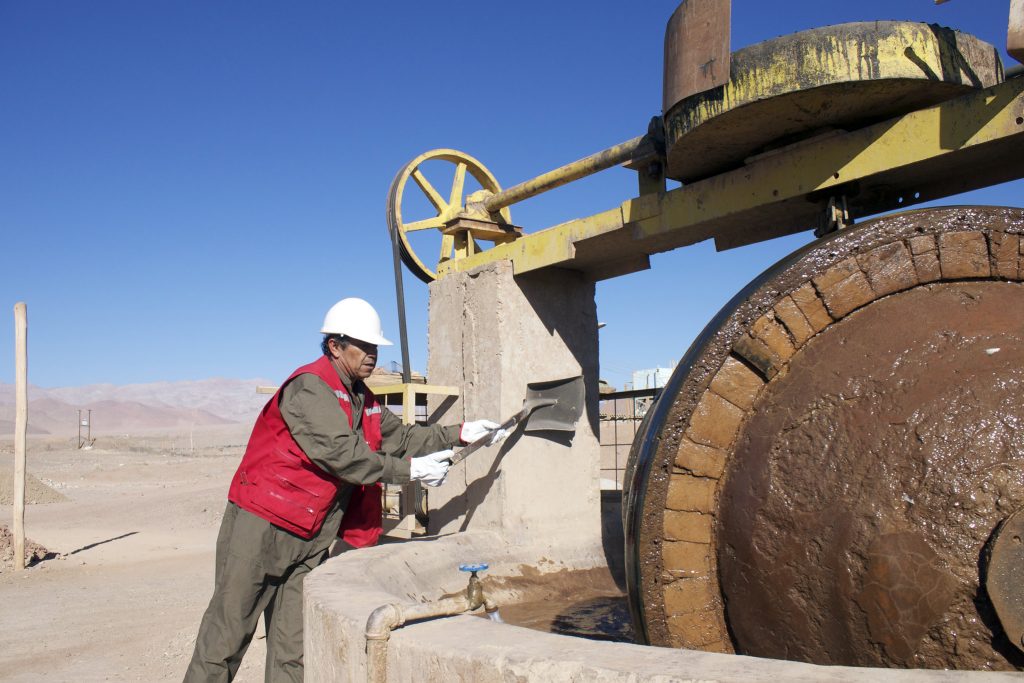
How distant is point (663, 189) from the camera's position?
4.12m

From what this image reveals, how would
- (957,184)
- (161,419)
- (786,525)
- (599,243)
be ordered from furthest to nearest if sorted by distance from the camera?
(161,419) < (599,243) < (957,184) < (786,525)

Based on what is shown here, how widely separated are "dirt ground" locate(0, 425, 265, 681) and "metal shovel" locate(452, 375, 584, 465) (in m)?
2.26

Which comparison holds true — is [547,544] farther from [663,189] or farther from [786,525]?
[786,525]

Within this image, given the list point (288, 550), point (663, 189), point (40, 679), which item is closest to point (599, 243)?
point (663, 189)

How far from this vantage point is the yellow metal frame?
2.90m

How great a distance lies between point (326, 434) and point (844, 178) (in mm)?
2318

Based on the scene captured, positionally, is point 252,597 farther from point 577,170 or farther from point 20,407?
point 20,407

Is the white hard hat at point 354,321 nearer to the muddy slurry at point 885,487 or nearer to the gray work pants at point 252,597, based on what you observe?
the gray work pants at point 252,597

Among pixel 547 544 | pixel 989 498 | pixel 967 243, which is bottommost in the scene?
pixel 547 544

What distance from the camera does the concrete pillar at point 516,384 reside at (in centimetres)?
512

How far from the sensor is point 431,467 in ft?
13.1

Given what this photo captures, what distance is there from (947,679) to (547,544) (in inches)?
142

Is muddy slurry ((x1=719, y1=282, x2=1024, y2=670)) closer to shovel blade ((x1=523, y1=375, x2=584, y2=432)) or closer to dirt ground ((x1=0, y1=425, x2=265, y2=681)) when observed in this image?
shovel blade ((x1=523, y1=375, x2=584, y2=432))

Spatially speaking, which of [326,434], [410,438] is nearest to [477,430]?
[410,438]
